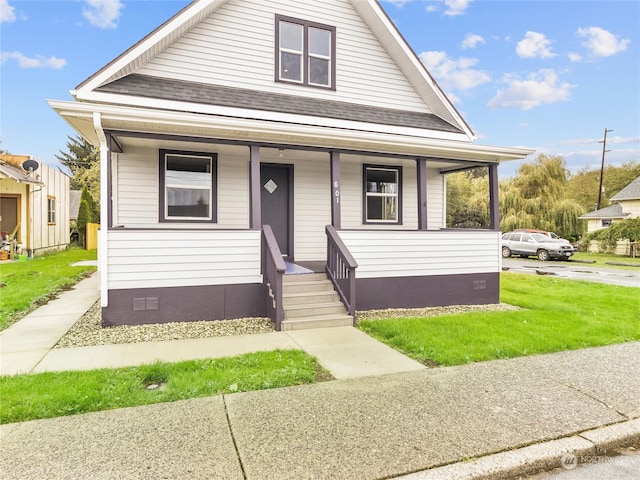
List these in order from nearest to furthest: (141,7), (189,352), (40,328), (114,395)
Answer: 1. (114,395)
2. (189,352)
3. (40,328)
4. (141,7)

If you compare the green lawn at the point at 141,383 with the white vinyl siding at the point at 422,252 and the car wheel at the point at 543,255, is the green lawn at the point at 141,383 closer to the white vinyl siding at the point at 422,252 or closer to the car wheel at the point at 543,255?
the white vinyl siding at the point at 422,252

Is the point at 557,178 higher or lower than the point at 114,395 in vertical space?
higher

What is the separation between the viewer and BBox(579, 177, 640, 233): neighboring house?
87.9 feet

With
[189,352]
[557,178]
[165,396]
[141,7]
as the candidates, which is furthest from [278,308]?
[557,178]

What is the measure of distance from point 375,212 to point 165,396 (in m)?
7.13

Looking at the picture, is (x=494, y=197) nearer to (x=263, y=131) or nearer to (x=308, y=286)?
(x=308, y=286)

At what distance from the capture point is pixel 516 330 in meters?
6.01

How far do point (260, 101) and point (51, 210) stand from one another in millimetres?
16338

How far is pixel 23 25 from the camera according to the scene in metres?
31.4

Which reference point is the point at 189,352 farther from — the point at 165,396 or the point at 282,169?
the point at 282,169

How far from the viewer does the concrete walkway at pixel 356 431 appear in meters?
2.52

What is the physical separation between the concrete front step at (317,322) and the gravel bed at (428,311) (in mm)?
498

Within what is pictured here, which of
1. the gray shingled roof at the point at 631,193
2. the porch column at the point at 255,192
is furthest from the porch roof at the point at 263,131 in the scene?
the gray shingled roof at the point at 631,193

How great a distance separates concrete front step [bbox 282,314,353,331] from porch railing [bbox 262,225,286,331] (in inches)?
6.2
